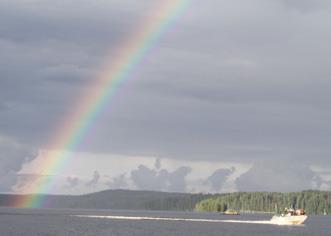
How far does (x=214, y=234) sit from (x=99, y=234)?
33.4m

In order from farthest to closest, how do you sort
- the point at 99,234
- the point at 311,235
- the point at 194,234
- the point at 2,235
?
the point at 311,235 < the point at 194,234 < the point at 99,234 < the point at 2,235

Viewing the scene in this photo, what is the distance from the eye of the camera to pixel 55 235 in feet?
541

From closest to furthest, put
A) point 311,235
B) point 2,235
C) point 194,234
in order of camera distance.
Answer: point 2,235
point 194,234
point 311,235

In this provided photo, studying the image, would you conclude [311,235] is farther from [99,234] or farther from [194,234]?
[99,234]

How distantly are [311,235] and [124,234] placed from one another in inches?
2250

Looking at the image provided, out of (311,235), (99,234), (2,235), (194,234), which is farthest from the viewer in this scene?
(311,235)

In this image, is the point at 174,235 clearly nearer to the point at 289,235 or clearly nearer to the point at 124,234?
the point at 124,234

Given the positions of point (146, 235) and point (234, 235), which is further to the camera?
point (234, 235)

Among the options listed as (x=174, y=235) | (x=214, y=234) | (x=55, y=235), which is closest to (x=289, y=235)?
(x=214, y=234)

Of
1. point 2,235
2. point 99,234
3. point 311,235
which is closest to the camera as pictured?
point 2,235

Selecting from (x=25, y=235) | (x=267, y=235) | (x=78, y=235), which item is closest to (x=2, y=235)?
(x=25, y=235)

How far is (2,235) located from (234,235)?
61.9 m

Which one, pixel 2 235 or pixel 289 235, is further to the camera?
pixel 289 235

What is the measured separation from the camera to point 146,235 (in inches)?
6870
